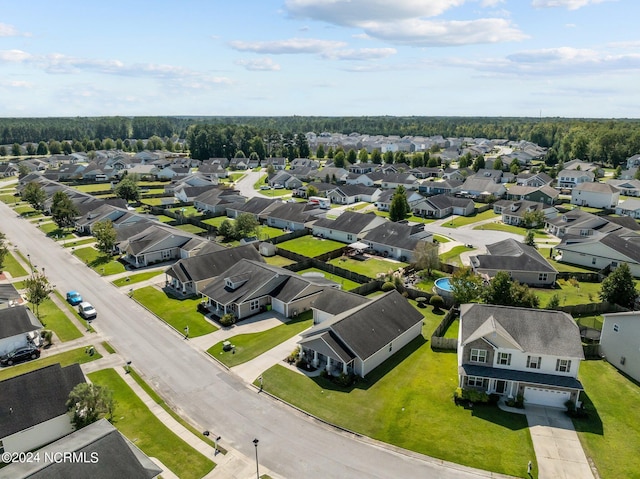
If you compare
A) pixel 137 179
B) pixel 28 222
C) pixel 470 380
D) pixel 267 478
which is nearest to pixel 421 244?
pixel 470 380

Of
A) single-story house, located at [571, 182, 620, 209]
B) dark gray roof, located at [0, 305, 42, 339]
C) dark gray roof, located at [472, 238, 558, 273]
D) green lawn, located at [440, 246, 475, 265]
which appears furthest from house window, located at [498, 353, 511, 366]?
single-story house, located at [571, 182, 620, 209]

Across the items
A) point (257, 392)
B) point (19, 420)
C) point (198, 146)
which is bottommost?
point (257, 392)

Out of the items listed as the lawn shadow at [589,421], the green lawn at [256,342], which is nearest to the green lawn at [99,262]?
the green lawn at [256,342]

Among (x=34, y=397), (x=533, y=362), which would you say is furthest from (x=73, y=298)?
(x=533, y=362)

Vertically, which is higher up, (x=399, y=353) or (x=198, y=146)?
(x=198, y=146)

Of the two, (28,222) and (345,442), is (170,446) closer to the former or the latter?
(345,442)

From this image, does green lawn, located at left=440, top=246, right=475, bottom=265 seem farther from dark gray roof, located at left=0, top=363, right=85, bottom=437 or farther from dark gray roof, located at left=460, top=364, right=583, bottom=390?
dark gray roof, located at left=0, top=363, right=85, bottom=437

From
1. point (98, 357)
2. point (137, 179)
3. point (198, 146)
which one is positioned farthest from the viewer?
point (198, 146)

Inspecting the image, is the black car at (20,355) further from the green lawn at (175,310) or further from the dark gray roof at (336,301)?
the dark gray roof at (336,301)
